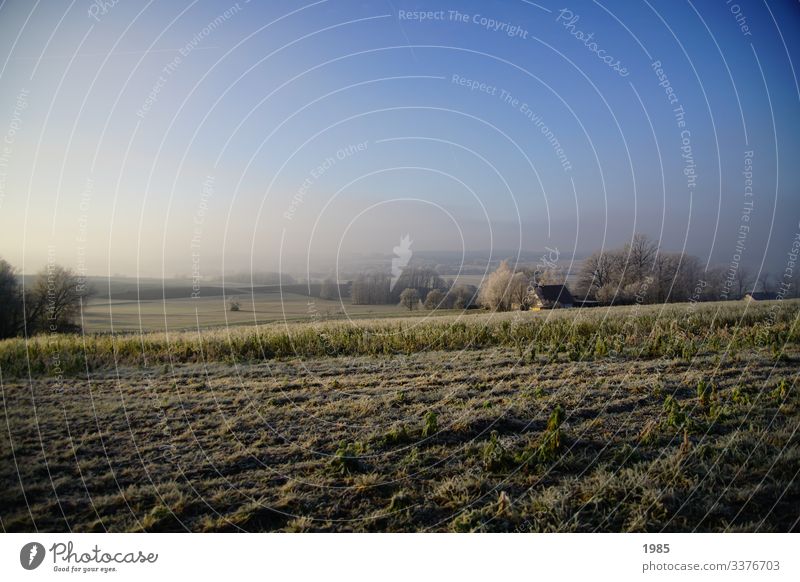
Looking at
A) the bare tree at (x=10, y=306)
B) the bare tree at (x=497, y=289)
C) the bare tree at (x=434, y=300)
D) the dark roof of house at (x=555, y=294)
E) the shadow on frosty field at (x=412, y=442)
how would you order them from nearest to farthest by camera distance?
the shadow on frosty field at (x=412, y=442)
the bare tree at (x=10, y=306)
the bare tree at (x=434, y=300)
the bare tree at (x=497, y=289)
the dark roof of house at (x=555, y=294)

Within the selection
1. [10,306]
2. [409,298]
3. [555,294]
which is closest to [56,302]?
[10,306]

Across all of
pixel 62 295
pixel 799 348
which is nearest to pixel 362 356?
pixel 62 295

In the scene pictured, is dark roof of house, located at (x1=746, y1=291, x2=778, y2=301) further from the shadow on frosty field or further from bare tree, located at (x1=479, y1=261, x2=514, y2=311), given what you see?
bare tree, located at (x1=479, y1=261, x2=514, y2=311)

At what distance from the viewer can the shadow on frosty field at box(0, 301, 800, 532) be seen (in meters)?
4.29

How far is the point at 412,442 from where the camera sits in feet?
17.2

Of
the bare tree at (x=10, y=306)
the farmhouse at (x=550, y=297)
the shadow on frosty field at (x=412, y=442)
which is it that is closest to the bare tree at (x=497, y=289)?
the farmhouse at (x=550, y=297)

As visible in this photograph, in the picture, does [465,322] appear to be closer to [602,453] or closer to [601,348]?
[601,348]

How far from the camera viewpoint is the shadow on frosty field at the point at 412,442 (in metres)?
4.29

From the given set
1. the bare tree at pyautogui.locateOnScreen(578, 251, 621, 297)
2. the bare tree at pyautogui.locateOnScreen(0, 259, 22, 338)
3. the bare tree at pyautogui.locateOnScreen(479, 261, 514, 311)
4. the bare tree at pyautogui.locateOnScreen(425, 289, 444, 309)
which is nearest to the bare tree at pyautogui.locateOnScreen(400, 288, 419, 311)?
the bare tree at pyautogui.locateOnScreen(425, 289, 444, 309)

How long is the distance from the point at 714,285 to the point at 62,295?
12.3 m

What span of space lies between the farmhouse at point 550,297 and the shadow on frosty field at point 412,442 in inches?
142

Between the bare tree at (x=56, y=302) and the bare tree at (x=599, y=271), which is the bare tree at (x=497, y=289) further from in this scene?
the bare tree at (x=56, y=302)

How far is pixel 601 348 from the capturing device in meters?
8.72

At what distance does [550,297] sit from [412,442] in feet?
28.2
